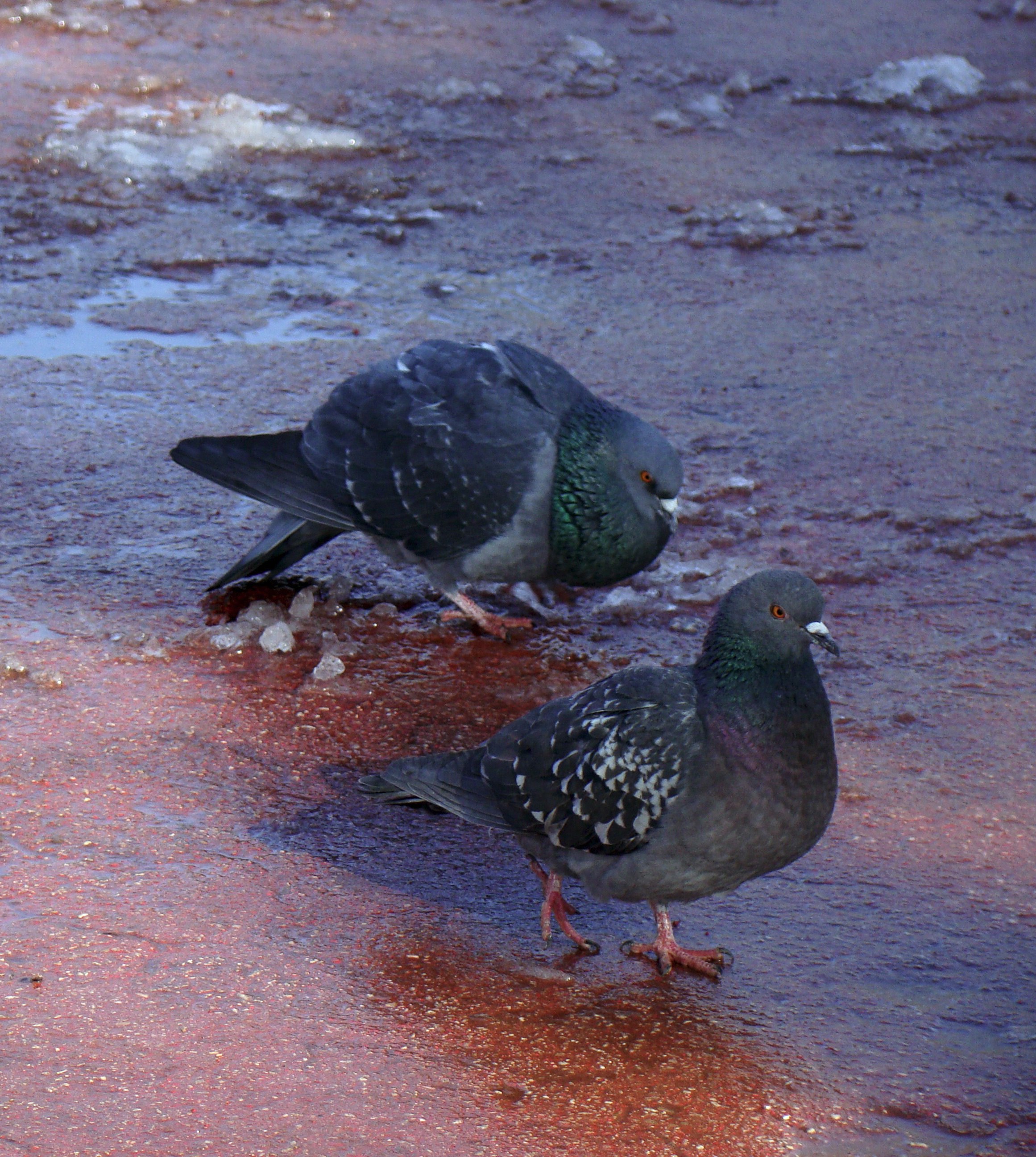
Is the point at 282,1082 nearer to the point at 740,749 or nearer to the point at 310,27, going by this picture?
the point at 740,749

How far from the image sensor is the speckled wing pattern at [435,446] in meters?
4.43

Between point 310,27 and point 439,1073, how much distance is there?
344 inches

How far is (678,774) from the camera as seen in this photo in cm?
317

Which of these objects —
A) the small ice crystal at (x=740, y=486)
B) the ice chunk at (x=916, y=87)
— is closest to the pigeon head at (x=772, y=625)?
the small ice crystal at (x=740, y=486)

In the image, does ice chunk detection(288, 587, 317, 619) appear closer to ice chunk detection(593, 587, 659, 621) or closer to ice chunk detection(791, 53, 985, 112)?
ice chunk detection(593, 587, 659, 621)

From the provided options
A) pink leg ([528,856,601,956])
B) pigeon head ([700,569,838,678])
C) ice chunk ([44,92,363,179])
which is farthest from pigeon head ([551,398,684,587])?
ice chunk ([44,92,363,179])

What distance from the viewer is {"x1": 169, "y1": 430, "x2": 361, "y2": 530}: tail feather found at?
4.54 m

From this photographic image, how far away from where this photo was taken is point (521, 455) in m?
4.41

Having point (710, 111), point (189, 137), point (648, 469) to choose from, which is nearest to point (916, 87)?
point (710, 111)

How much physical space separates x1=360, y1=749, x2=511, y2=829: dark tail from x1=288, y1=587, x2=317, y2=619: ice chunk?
1190 millimetres

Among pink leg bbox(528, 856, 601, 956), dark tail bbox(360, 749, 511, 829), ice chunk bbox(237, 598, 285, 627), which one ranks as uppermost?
dark tail bbox(360, 749, 511, 829)

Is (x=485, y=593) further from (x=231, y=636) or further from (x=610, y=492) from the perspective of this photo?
(x=231, y=636)

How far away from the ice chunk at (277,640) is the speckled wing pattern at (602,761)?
3.87 feet

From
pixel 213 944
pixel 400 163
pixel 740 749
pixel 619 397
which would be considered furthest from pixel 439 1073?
pixel 400 163
